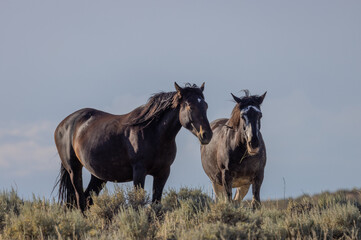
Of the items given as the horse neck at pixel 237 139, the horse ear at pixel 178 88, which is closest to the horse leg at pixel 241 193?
the horse neck at pixel 237 139

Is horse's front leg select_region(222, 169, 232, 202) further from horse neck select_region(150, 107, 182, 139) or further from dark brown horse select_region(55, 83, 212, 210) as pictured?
horse neck select_region(150, 107, 182, 139)

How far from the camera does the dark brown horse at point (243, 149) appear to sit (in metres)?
11.2

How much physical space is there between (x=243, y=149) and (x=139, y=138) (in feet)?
7.12

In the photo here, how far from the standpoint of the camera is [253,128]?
1105 cm

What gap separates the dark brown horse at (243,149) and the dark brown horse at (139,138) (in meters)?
1.01

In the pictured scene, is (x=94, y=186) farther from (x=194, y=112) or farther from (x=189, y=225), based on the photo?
(x=189, y=225)

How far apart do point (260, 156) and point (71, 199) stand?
14.4 feet

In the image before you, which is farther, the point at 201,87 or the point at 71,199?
the point at 71,199

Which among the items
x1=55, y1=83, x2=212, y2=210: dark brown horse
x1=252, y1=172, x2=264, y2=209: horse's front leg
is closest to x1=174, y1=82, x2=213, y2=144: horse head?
x1=55, y1=83, x2=212, y2=210: dark brown horse

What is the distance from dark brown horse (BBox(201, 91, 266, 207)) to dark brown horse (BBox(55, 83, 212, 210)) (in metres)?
1.01

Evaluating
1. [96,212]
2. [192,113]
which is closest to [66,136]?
[96,212]

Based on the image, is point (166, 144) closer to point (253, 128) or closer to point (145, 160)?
point (145, 160)

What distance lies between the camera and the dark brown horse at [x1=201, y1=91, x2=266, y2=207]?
11.2 m

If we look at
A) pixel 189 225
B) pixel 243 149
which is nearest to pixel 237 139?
pixel 243 149
